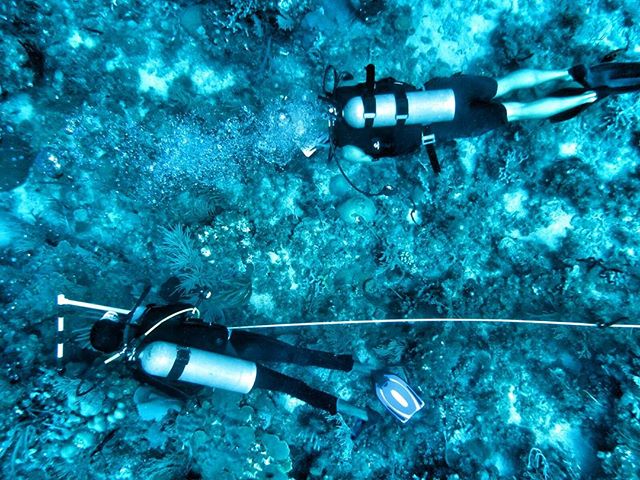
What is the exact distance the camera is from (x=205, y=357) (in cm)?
461

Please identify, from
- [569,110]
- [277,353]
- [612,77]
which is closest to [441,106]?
[569,110]

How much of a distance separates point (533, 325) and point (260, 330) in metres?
4.65

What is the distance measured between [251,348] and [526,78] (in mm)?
5834

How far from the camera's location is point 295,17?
5605 millimetres

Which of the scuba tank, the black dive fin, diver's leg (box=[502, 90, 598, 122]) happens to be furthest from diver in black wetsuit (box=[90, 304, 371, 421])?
the black dive fin

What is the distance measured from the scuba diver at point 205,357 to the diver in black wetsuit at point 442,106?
10.5 feet

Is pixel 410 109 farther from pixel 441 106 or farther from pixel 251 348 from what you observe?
pixel 251 348

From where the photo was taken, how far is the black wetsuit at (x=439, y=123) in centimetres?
499

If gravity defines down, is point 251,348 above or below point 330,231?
below

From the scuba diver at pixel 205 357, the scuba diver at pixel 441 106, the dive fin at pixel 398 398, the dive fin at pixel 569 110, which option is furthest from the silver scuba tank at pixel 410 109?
the dive fin at pixel 398 398

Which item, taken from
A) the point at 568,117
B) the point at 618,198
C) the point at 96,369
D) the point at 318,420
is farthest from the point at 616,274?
Answer: the point at 96,369

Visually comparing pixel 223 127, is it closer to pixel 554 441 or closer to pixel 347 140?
pixel 347 140

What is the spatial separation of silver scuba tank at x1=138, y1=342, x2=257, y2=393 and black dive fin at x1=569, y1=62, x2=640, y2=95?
6.18 meters

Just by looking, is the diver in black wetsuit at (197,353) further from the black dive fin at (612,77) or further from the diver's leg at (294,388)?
the black dive fin at (612,77)
